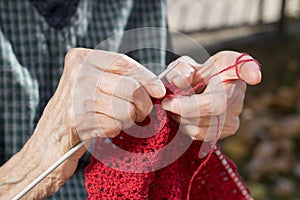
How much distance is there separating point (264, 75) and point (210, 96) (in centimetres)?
227

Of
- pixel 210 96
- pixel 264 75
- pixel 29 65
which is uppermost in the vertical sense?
pixel 210 96

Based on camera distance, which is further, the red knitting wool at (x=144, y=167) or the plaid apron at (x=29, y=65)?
the plaid apron at (x=29, y=65)

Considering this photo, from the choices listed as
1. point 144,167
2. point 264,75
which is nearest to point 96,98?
point 144,167

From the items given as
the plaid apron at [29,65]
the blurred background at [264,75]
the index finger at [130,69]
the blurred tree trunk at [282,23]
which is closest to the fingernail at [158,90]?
the index finger at [130,69]

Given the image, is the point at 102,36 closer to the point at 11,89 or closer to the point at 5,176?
the point at 11,89

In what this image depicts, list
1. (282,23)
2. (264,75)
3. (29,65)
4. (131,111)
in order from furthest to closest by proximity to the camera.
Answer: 1. (282,23)
2. (264,75)
3. (29,65)
4. (131,111)

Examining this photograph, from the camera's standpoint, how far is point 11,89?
1288 mm

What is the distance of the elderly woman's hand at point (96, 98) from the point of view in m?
0.88

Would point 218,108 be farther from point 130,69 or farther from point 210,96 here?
point 130,69

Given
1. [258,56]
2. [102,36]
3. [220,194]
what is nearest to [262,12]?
[258,56]

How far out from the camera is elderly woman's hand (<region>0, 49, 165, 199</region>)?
0.88 m

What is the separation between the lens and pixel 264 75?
3.13 m

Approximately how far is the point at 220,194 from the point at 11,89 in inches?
18.8

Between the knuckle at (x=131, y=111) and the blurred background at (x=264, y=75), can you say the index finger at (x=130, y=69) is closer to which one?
the knuckle at (x=131, y=111)
